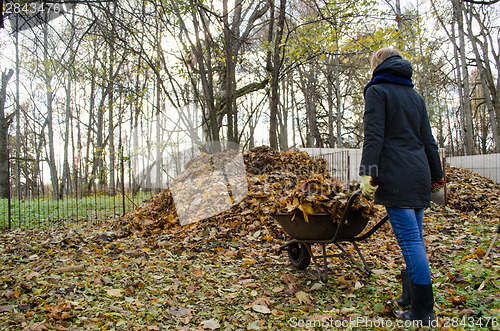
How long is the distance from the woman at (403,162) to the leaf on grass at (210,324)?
1.29m

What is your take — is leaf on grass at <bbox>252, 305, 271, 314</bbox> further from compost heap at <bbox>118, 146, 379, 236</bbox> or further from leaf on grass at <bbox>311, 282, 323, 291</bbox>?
compost heap at <bbox>118, 146, 379, 236</bbox>

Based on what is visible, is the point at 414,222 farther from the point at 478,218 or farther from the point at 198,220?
the point at 478,218

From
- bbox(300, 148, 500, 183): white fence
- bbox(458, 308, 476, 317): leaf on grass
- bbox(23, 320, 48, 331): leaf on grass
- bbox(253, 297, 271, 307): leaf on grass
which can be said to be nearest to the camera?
bbox(23, 320, 48, 331): leaf on grass

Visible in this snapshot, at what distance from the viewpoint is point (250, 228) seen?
16.4ft

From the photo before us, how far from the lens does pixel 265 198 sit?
18.7 feet

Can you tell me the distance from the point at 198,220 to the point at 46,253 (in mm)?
2182

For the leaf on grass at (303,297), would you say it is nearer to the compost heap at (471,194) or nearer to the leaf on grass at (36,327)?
the leaf on grass at (36,327)

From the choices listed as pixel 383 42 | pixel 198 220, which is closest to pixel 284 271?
pixel 198 220

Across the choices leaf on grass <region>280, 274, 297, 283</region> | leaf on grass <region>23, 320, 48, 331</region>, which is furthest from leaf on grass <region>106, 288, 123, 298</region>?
leaf on grass <region>280, 274, 297, 283</region>

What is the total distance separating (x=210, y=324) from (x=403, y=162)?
178 centimetres

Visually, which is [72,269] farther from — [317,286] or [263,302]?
[317,286]

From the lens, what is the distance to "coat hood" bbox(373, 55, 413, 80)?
225 cm

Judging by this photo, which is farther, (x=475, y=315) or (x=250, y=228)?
(x=250, y=228)

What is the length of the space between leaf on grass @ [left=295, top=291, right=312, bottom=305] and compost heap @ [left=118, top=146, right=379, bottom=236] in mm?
711
